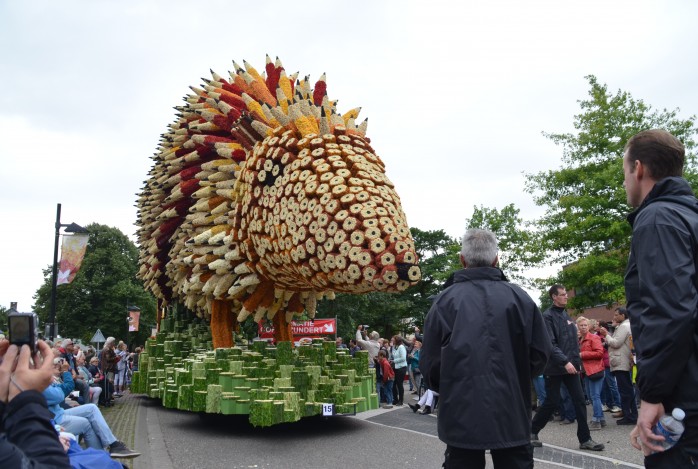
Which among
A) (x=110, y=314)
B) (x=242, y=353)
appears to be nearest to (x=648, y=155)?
(x=242, y=353)

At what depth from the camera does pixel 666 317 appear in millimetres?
2219

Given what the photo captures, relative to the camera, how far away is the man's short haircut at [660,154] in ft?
8.61

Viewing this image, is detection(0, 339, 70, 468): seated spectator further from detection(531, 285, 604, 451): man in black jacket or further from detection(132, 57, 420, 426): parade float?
detection(531, 285, 604, 451): man in black jacket

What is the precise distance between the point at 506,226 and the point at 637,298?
29.8 metres

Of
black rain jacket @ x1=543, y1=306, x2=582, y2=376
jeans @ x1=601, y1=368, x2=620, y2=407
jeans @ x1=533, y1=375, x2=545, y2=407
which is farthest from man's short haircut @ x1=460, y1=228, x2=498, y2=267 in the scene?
jeans @ x1=601, y1=368, x2=620, y2=407

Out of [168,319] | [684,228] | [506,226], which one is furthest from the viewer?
[506,226]

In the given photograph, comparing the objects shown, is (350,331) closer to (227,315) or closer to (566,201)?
(566,201)

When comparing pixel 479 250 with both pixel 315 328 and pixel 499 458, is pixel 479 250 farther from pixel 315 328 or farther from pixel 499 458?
pixel 315 328

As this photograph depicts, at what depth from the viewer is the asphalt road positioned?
6.24 meters

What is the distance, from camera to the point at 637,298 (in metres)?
2.44

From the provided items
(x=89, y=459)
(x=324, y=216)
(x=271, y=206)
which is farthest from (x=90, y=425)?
(x=324, y=216)

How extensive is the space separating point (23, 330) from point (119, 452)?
185 inches

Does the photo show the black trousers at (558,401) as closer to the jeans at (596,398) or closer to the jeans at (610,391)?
the jeans at (596,398)

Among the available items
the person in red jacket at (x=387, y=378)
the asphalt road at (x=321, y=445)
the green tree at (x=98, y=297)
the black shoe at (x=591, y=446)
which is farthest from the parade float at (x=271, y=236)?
the green tree at (x=98, y=297)
